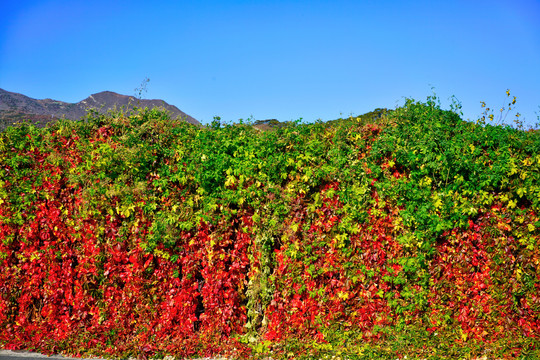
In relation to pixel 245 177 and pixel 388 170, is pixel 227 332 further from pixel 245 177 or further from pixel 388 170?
pixel 388 170

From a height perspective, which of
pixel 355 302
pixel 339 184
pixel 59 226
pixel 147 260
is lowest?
pixel 355 302

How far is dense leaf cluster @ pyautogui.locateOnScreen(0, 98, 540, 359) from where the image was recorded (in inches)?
202

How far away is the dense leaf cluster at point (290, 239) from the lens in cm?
514

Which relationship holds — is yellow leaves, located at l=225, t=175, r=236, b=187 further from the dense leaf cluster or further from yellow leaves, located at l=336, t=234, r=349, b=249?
yellow leaves, located at l=336, t=234, r=349, b=249

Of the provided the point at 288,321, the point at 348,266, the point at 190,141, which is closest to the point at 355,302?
the point at 348,266

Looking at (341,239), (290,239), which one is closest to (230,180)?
(290,239)

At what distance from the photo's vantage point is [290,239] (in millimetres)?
5434

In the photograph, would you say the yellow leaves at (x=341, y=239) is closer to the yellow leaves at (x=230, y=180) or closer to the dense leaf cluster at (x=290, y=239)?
the dense leaf cluster at (x=290, y=239)

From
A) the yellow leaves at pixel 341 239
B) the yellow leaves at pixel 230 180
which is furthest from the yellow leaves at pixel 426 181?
the yellow leaves at pixel 230 180

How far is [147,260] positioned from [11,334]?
2615 millimetres

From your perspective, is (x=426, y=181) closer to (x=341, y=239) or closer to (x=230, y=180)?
(x=341, y=239)

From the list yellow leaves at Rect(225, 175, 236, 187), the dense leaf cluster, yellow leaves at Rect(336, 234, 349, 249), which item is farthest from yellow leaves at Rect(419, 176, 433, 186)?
yellow leaves at Rect(225, 175, 236, 187)

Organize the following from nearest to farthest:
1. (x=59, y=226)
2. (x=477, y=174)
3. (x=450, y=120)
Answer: (x=477, y=174), (x=450, y=120), (x=59, y=226)

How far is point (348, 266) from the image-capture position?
209 inches
